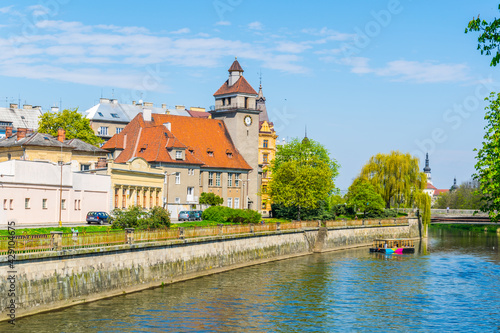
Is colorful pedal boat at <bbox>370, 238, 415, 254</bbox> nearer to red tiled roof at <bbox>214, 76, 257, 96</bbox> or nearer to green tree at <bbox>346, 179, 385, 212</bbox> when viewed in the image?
green tree at <bbox>346, 179, 385, 212</bbox>

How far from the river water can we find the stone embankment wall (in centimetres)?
83

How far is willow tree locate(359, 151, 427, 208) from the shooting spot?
103 meters

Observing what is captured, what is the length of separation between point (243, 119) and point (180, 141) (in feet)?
43.4

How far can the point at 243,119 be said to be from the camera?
10556 cm

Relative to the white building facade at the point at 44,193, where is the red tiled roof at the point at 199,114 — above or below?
above

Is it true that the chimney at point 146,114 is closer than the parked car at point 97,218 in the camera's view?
No

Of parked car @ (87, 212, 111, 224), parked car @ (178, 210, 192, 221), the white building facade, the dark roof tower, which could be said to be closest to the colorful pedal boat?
parked car @ (178, 210, 192, 221)

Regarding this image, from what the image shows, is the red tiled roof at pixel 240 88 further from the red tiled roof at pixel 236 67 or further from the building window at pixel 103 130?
the building window at pixel 103 130

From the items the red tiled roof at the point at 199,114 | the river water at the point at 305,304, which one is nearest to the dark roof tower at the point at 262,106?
the red tiled roof at the point at 199,114

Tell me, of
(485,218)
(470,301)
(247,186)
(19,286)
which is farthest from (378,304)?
(485,218)

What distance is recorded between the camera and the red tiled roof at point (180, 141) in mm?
91000

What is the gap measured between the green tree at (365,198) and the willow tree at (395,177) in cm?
402

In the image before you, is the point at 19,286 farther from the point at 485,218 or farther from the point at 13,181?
the point at 485,218

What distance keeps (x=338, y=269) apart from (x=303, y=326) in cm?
2500
